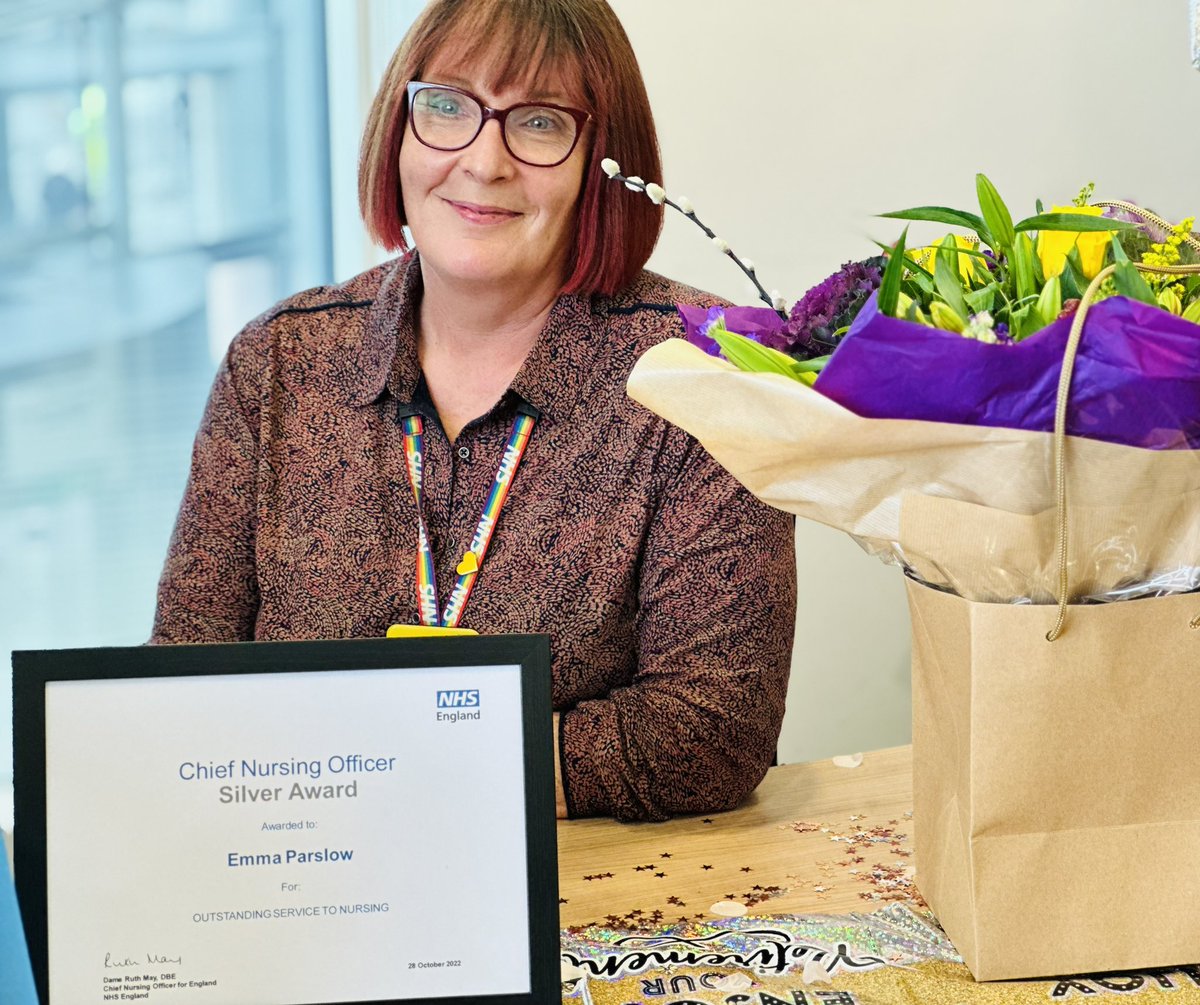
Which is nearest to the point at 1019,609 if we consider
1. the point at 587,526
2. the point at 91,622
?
the point at 587,526

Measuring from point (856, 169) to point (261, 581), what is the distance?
159cm

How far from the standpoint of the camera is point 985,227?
0.89 metres

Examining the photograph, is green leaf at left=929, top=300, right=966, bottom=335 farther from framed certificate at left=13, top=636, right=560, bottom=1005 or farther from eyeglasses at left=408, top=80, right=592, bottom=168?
eyeglasses at left=408, top=80, right=592, bottom=168

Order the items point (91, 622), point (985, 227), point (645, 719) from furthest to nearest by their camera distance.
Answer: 1. point (91, 622)
2. point (645, 719)
3. point (985, 227)

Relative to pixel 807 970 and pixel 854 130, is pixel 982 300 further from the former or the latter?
pixel 854 130

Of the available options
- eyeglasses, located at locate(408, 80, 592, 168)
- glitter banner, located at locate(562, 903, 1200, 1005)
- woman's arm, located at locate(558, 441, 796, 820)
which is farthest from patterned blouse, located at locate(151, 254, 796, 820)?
glitter banner, located at locate(562, 903, 1200, 1005)

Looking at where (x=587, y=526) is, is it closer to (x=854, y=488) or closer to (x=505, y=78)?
(x=505, y=78)

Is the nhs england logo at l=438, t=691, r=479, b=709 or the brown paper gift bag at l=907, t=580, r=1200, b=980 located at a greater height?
the nhs england logo at l=438, t=691, r=479, b=709

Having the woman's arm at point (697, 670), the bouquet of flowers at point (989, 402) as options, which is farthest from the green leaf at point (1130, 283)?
the woman's arm at point (697, 670)

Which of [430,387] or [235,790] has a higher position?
Result: [430,387]

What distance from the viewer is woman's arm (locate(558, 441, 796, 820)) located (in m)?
1.24

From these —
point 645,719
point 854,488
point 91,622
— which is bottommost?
point 91,622

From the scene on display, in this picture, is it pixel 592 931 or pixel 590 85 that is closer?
pixel 592 931
